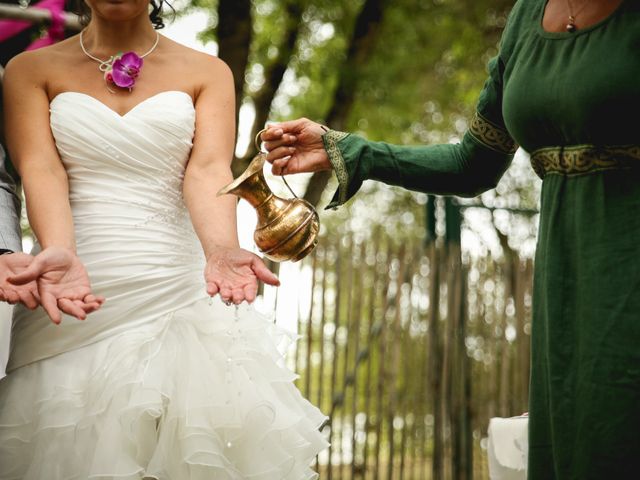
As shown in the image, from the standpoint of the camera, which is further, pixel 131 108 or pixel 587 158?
pixel 131 108

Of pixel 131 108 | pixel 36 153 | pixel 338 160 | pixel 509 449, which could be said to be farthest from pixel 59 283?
pixel 509 449

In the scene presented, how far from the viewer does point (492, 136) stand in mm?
2359

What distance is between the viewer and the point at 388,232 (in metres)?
17.1

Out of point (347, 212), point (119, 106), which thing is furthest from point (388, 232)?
point (119, 106)

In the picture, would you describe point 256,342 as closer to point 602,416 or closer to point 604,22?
point 602,416

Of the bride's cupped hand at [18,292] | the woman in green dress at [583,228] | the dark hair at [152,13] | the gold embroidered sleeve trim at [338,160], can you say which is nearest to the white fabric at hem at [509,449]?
the woman in green dress at [583,228]

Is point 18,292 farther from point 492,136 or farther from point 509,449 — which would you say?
point 509,449

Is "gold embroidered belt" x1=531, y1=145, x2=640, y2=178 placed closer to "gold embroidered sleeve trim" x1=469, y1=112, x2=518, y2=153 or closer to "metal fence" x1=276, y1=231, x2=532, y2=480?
"gold embroidered sleeve trim" x1=469, y1=112, x2=518, y2=153

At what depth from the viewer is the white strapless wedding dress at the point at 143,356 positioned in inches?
89.7

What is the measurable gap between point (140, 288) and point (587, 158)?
4.64 feet

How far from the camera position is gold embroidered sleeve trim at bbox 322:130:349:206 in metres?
2.42

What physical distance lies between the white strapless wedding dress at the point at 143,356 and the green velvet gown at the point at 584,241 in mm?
860

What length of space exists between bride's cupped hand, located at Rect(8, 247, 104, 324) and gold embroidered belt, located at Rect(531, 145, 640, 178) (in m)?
1.21

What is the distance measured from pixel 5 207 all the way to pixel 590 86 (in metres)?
1.79
